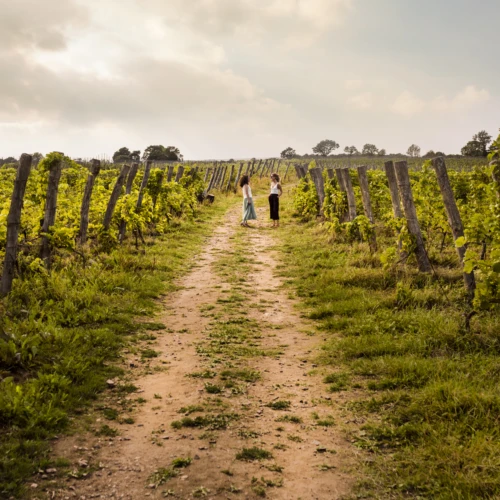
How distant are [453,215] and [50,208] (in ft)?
19.5

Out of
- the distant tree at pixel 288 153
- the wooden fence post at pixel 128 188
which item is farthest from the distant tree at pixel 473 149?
the wooden fence post at pixel 128 188

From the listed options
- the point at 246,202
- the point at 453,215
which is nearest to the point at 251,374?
the point at 453,215

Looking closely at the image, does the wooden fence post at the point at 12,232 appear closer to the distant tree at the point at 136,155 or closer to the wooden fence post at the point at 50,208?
the wooden fence post at the point at 50,208

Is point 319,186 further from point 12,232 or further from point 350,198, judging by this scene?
point 12,232

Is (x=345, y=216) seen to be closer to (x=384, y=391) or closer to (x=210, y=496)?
(x=384, y=391)

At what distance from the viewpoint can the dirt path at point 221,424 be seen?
128 inches

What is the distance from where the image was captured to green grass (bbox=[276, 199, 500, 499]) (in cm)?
328

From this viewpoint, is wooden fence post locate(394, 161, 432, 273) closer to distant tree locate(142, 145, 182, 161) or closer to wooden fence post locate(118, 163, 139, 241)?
wooden fence post locate(118, 163, 139, 241)

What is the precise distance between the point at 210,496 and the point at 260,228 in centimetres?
1292

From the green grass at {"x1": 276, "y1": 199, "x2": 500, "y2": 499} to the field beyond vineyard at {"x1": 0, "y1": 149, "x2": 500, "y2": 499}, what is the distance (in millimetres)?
18

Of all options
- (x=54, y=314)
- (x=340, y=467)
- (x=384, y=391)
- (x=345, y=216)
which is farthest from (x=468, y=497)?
(x=345, y=216)

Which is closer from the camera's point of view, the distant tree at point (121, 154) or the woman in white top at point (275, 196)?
the woman in white top at point (275, 196)

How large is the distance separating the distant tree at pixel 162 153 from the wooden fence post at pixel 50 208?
234ft

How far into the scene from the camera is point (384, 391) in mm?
4492
